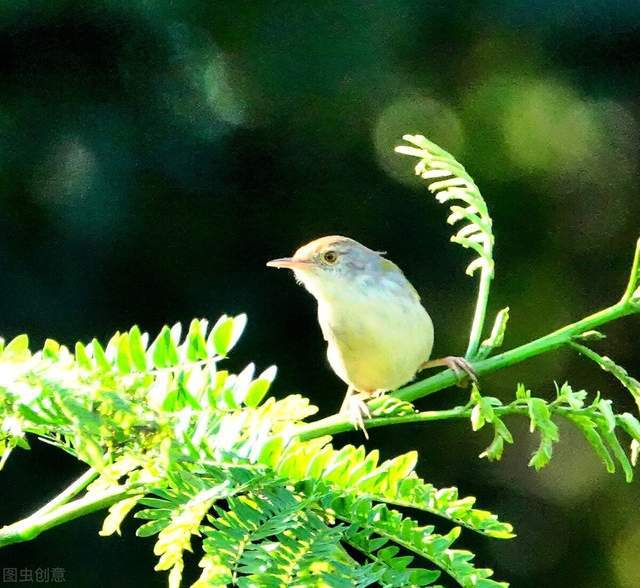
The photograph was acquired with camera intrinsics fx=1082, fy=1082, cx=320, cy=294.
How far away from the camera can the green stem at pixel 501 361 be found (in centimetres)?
93

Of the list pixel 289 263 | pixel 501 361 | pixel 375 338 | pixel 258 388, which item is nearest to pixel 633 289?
pixel 501 361

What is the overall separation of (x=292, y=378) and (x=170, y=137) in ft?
2.92

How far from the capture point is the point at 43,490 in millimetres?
3305

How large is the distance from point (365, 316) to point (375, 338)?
0.30 ft

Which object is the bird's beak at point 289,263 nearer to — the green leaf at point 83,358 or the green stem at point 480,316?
the green stem at point 480,316

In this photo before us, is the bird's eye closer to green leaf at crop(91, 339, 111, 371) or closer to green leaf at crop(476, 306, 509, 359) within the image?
green leaf at crop(476, 306, 509, 359)

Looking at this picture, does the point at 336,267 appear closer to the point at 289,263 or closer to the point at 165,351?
the point at 289,263

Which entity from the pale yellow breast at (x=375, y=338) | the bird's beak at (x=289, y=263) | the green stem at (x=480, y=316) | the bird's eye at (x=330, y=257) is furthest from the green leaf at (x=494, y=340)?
the bird's eye at (x=330, y=257)

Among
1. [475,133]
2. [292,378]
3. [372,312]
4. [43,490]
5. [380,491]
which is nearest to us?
[380,491]

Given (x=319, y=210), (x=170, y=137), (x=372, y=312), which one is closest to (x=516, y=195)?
(x=319, y=210)

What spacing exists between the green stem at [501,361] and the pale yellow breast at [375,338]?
2.76ft

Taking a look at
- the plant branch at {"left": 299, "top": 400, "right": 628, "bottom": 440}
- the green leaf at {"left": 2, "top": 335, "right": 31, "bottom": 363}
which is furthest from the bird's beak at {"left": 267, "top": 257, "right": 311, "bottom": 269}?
the green leaf at {"left": 2, "top": 335, "right": 31, "bottom": 363}

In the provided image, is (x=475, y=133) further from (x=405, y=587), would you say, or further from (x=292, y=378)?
(x=405, y=587)

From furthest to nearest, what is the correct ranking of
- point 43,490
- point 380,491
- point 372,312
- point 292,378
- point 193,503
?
point 292,378, point 43,490, point 372,312, point 380,491, point 193,503
